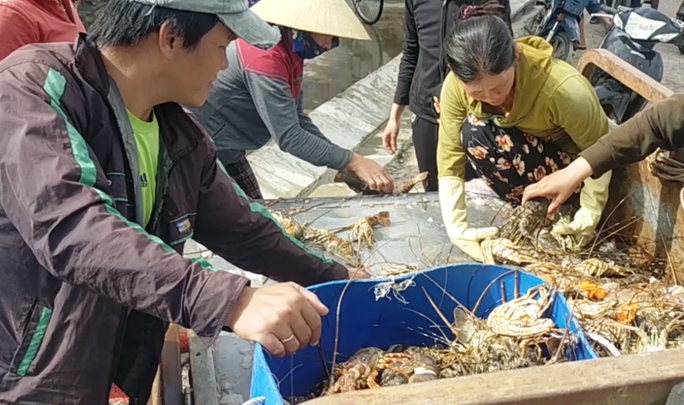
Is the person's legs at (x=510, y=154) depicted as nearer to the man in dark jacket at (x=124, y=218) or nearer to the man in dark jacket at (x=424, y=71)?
the man in dark jacket at (x=424, y=71)

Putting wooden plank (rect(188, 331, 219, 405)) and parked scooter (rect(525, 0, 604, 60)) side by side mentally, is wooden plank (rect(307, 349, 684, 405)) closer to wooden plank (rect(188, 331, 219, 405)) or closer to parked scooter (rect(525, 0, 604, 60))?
wooden plank (rect(188, 331, 219, 405))

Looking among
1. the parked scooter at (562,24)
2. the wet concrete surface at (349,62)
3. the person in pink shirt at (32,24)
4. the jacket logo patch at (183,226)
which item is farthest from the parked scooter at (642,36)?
the jacket logo patch at (183,226)

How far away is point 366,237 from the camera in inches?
133

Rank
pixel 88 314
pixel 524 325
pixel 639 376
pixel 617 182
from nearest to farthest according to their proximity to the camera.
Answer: pixel 639 376 < pixel 88 314 < pixel 524 325 < pixel 617 182

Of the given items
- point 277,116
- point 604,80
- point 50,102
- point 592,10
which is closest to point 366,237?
point 277,116

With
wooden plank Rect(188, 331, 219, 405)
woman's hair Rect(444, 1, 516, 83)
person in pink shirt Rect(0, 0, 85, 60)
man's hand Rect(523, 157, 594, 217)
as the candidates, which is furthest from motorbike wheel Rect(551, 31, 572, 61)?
wooden plank Rect(188, 331, 219, 405)

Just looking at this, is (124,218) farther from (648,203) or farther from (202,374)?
(648,203)

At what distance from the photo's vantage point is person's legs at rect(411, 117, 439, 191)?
4.39 meters

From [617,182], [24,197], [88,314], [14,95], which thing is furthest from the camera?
[617,182]

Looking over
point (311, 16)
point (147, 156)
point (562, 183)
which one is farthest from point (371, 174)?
point (147, 156)

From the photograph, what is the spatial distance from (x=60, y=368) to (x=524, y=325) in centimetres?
129

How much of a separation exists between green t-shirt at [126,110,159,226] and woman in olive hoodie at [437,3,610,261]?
1.43 m

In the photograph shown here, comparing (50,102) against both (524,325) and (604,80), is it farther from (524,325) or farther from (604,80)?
(604,80)

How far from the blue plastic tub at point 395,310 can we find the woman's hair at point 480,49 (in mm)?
1032
